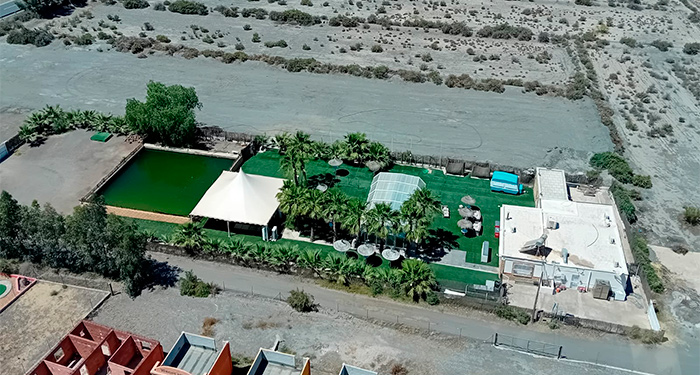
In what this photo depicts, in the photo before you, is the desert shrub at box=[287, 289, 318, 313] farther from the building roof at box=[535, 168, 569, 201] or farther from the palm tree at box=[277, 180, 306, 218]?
the building roof at box=[535, 168, 569, 201]

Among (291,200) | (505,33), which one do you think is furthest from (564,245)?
(505,33)

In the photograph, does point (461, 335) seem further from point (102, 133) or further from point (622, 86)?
point (622, 86)

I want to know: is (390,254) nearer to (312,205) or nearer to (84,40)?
(312,205)

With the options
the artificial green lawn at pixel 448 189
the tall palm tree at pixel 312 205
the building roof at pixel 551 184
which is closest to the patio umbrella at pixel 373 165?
the artificial green lawn at pixel 448 189

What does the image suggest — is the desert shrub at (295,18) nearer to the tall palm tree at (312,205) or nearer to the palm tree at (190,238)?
the tall palm tree at (312,205)

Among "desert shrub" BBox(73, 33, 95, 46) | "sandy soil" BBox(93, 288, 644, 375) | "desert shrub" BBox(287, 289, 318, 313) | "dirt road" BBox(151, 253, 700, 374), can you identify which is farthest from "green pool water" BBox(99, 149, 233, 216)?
"desert shrub" BBox(73, 33, 95, 46)
